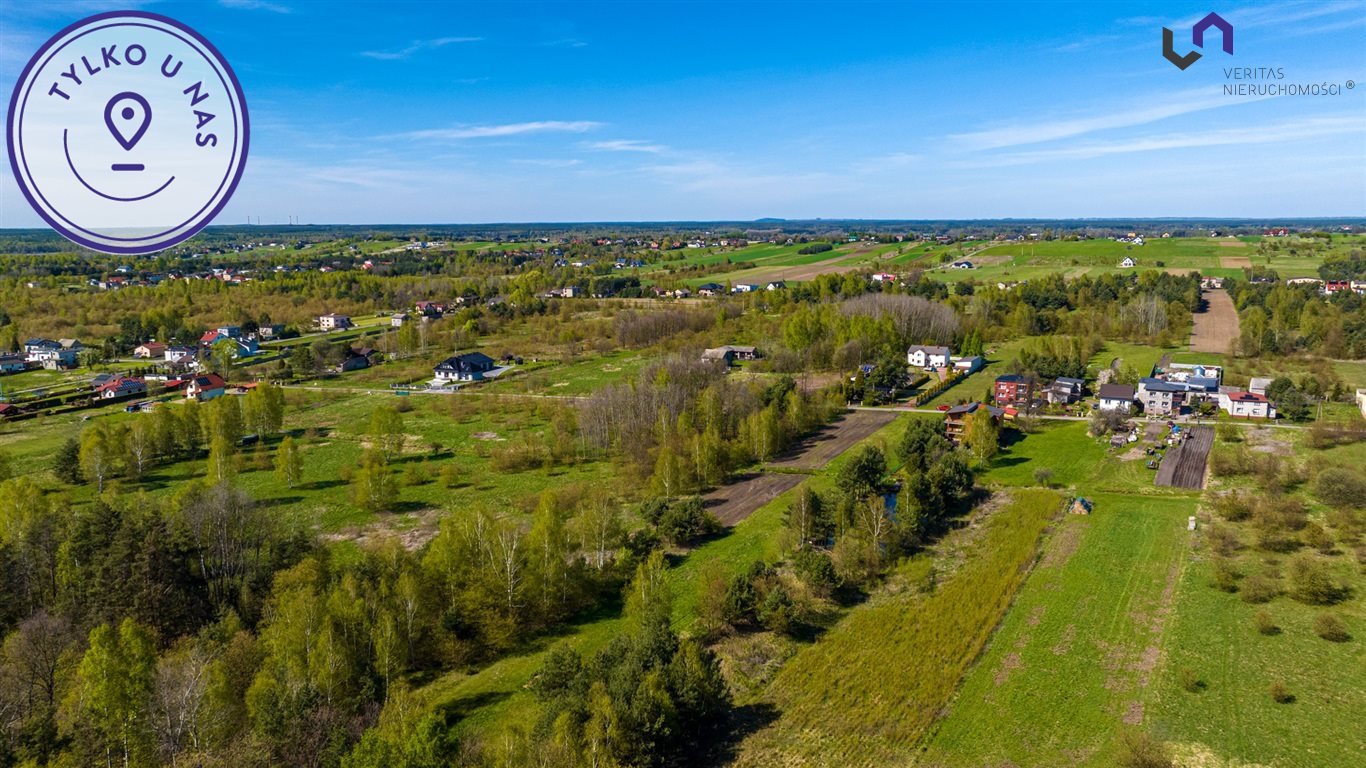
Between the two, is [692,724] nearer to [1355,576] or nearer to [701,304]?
[1355,576]

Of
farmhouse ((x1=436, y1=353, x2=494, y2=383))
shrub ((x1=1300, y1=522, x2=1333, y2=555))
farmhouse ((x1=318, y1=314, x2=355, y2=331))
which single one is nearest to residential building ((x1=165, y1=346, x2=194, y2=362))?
farmhouse ((x1=318, y1=314, x2=355, y2=331))

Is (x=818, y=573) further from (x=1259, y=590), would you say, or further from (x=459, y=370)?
(x=459, y=370)

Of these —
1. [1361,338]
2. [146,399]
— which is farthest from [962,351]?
[146,399]

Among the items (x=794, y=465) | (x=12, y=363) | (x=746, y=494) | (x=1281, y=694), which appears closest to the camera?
(x=1281, y=694)

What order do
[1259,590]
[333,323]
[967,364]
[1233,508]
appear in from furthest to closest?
[333,323], [967,364], [1233,508], [1259,590]

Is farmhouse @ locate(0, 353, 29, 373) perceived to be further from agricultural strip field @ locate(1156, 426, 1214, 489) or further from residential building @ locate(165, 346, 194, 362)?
agricultural strip field @ locate(1156, 426, 1214, 489)

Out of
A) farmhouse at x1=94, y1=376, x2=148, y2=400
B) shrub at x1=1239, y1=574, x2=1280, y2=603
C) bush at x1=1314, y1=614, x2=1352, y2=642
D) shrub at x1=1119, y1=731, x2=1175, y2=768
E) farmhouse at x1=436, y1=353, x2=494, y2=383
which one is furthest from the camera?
farmhouse at x1=436, y1=353, x2=494, y2=383

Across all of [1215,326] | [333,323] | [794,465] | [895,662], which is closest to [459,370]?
[794,465]
